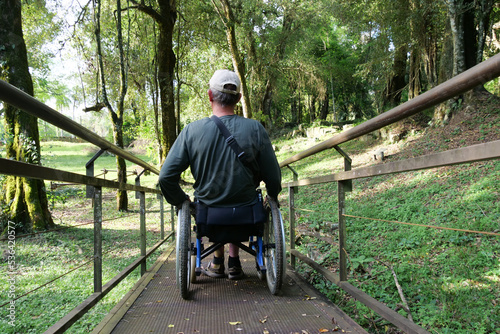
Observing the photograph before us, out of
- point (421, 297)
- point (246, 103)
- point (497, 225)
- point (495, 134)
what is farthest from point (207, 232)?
point (246, 103)

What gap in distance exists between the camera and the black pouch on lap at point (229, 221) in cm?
219

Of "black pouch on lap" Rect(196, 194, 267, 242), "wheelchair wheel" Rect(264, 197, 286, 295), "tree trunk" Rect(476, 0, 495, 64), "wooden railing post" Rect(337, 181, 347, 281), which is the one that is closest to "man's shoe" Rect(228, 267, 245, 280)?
"wheelchair wheel" Rect(264, 197, 286, 295)

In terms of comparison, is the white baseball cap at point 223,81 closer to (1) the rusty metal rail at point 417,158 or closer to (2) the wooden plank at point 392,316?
(1) the rusty metal rail at point 417,158

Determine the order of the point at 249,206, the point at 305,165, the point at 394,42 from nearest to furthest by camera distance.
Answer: the point at 249,206 < the point at 394,42 < the point at 305,165

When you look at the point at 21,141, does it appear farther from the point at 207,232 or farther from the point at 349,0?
the point at 349,0

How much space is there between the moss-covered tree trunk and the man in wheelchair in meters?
4.25

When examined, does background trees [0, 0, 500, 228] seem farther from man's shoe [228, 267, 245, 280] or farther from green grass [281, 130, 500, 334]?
man's shoe [228, 267, 245, 280]

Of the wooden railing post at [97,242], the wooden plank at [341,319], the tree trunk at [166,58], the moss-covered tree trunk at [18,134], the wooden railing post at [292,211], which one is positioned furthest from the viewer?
the tree trunk at [166,58]

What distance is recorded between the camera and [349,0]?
1023 cm

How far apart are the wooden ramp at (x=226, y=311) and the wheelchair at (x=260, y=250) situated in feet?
0.38

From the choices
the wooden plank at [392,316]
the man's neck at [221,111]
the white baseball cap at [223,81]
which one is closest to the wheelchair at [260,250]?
the wooden plank at [392,316]

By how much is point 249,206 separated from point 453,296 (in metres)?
1.67

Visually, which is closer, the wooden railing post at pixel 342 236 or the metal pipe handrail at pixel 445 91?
the metal pipe handrail at pixel 445 91

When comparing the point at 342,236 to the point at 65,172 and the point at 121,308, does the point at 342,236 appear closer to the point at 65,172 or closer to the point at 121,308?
the point at 121,308
